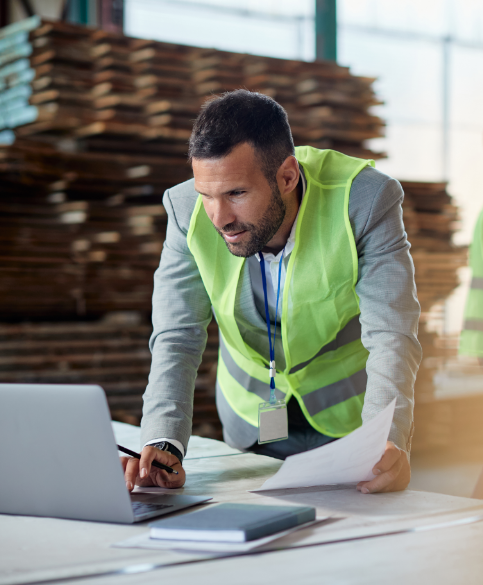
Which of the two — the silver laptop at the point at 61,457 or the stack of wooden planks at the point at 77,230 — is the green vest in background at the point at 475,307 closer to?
the silver laptop at the point at 61,457

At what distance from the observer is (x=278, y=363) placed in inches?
84.9

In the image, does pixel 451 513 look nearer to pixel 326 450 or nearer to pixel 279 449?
pixel 326 450

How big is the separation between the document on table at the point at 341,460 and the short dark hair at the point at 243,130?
70 cm

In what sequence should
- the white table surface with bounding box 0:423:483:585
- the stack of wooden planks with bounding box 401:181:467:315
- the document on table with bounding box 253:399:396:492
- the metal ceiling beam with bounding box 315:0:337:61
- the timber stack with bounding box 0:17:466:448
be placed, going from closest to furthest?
the white table surface with bounding box 0:423:483:585
the document on table with bounding box 253:399:396:492
the timber stack with bounding box 0:17:466:448
the stack of wooden planks with bounding box 401:181:467:315
the metal ceiling beam with bounding box 315:0:337:61

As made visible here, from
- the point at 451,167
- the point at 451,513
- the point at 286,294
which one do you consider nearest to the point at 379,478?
the point at 451,513

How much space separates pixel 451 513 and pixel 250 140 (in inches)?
36.0

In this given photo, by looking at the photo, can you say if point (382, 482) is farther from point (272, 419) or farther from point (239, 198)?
point (239, 198)

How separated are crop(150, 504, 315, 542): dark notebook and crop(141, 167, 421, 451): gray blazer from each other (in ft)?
1.60

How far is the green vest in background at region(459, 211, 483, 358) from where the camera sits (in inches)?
96.3

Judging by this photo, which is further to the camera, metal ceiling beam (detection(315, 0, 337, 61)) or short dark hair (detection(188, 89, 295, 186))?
metal ceiling beam (detection(315, 0, 337, 61))

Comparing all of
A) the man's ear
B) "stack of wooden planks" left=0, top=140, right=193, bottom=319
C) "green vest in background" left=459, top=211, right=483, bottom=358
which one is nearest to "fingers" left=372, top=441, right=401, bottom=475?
the man's ear

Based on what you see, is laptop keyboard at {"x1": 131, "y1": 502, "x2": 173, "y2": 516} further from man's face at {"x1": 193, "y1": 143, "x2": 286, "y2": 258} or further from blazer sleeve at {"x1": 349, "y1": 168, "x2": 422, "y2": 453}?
man's face at {"x1": 193, "y1": 143, "x2": 286, "y2": 258}

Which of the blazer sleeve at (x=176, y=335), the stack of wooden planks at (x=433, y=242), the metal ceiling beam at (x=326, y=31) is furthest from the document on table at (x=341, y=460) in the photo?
the metal ceiling beam at (x=326, y=31)

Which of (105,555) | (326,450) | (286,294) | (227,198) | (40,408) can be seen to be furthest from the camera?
(286,294)
